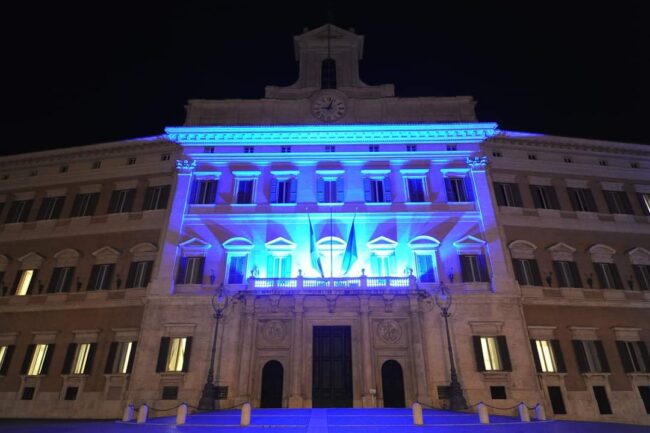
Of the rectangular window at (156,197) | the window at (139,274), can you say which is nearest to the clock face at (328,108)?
the rectangular window at (156,197)

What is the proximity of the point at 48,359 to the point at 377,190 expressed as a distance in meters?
22.0

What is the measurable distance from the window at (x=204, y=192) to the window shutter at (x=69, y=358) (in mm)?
10710

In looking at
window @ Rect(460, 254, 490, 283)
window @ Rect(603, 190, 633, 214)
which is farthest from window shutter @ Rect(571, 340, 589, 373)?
window @ Rect(603, 190, 633, 214)

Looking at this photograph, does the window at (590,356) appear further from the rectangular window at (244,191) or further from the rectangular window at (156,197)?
the rectangular window at (156,197)

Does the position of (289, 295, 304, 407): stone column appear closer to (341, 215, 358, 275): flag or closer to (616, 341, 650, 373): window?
(341, 215, 358, 275): flag

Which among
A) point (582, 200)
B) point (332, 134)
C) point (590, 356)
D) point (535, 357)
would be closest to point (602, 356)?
point (590, 356)

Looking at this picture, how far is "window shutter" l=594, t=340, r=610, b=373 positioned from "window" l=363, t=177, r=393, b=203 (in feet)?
46.2

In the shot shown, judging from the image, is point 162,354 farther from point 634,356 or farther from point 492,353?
point 634,356

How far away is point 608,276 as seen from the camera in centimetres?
2353

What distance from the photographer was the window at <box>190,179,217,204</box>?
2572cm

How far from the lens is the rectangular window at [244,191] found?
2567cm

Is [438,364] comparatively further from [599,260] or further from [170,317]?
[170,317]

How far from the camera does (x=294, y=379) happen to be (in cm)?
2002

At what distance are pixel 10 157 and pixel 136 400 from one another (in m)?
21.3
